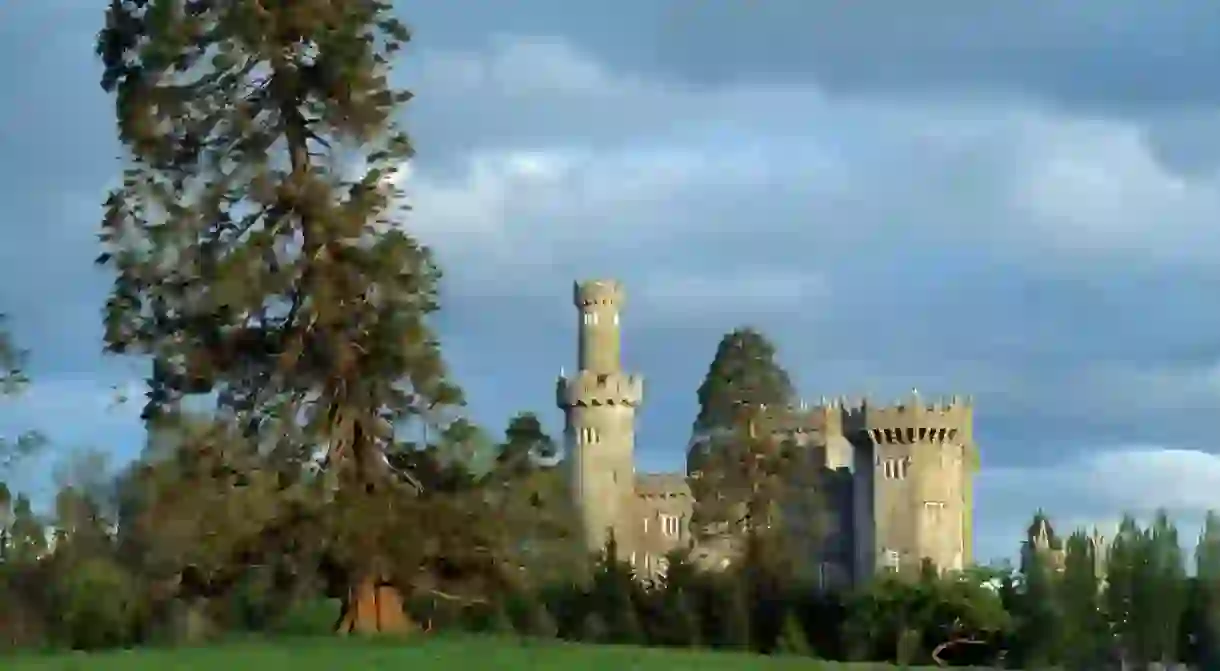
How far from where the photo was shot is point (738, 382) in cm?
6762

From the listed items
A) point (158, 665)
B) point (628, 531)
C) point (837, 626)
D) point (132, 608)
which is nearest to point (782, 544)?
point (837, 626)

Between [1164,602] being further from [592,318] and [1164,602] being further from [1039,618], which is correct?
[592,318]

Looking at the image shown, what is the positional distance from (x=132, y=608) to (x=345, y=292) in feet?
19.2

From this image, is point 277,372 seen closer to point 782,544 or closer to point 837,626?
point 837,626

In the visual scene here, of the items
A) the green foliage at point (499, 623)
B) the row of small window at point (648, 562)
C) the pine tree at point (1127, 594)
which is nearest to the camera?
the green foliage at point (499, 623)

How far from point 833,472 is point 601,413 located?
1001cm

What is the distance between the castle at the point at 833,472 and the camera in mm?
82500

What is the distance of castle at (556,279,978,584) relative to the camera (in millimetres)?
82500

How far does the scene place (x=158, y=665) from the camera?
2211cm

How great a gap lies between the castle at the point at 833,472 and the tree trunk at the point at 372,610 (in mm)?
50219

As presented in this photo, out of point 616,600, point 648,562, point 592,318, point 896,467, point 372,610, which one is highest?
point 592,318

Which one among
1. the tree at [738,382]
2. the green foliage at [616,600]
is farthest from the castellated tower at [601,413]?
the green foliage at [616,600]

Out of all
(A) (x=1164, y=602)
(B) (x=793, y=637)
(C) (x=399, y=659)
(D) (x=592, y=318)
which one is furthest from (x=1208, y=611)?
(D) (x=592, y=318)

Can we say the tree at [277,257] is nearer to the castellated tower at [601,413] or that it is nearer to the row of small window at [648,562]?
the row of small window at [648,562]
